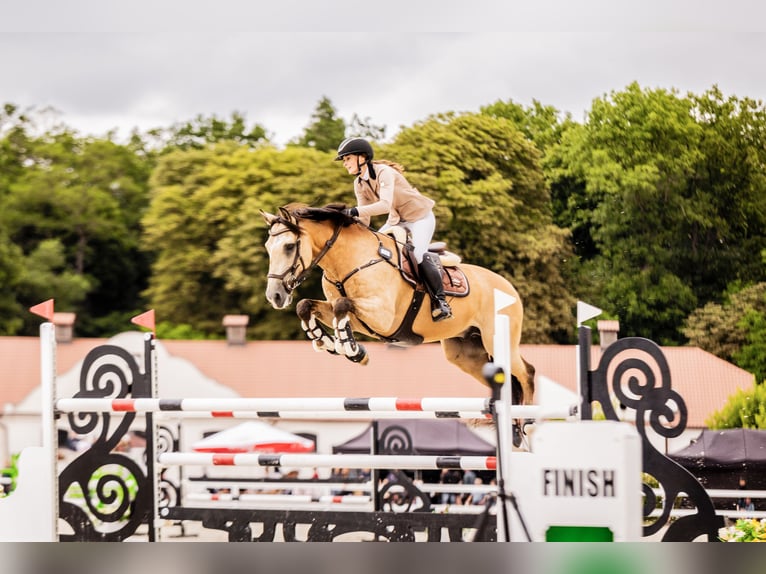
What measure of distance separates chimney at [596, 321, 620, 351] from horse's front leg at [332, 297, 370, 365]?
8.84 ft

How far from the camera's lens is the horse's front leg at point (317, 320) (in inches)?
150

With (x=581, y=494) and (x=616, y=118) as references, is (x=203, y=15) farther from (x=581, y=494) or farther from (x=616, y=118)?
(x=581, y=494)

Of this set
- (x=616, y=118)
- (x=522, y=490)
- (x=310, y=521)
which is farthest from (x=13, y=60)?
(x=522, y=490)

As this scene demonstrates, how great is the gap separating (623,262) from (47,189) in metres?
5.18

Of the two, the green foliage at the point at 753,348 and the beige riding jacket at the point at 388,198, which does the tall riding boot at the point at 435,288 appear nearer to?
the beige riding jacket at the point at 388,198

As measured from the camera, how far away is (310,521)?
3.71 m

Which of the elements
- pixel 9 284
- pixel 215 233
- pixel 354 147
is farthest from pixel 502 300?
pixel 9 284

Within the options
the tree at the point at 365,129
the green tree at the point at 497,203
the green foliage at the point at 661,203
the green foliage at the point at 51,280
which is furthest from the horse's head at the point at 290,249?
the green foliage at the point at 51,280

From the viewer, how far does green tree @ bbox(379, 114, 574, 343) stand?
20.3ft

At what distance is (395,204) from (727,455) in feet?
10.0

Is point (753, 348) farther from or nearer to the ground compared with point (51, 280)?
nearer to the ground

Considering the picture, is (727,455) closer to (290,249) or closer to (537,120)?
(537,120)

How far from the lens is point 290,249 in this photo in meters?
3.87

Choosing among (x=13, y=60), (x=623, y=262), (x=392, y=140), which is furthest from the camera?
(x=13, y=60)
